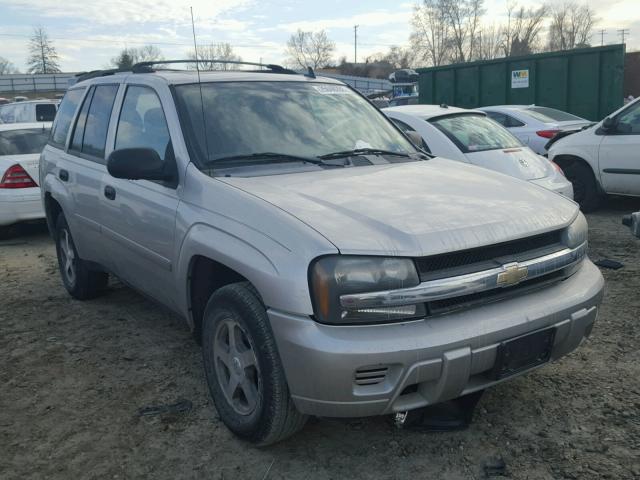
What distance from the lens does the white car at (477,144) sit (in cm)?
669

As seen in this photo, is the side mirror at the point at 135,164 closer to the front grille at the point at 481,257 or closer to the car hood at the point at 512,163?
the front grille at the point at 481,257

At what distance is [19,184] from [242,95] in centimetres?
528

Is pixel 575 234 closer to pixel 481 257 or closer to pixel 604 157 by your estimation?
pixel 481 257

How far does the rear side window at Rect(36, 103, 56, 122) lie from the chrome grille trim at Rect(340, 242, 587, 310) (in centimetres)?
1483

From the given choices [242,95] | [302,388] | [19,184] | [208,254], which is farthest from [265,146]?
[19,184]

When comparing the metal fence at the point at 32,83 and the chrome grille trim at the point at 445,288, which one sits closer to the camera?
the chrome grille trim at the point at 445,288

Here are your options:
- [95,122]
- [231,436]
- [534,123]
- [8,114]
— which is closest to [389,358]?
[231,436]

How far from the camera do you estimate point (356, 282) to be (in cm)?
251

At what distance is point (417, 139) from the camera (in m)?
4.79

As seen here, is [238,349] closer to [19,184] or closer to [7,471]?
[7,471]

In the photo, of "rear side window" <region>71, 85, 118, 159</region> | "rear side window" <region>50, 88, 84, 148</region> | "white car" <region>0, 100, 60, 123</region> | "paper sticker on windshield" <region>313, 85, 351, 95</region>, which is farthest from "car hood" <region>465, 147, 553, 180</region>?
"white car" <region>0, 100, 60, 123</region>

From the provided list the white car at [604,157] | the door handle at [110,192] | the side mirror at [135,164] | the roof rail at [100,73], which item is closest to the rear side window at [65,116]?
the roof rail at [100,73]

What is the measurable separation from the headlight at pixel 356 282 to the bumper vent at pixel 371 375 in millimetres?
190

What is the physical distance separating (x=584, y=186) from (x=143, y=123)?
6.33m
